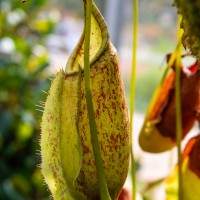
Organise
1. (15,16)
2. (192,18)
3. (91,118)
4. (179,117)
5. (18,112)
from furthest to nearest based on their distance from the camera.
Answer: (15,16) → (18,112) → (179,117) → (91,118) → (192,18)

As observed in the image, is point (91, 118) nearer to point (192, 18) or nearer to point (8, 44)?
point (192, 18)

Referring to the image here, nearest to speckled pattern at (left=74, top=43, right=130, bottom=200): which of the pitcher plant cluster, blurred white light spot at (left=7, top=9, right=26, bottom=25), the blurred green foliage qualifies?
the pitcher plant cluster

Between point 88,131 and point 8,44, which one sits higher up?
point 8,44

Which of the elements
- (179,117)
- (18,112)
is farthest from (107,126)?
(18,112)

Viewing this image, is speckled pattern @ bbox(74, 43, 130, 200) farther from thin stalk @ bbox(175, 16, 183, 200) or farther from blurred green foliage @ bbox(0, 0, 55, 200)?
blurred green foliage @ bbox(0, 0, 55, 200)

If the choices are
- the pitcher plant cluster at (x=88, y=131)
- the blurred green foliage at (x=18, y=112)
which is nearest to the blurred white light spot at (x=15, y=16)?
the blurred green foliage at (x=18, y=112)

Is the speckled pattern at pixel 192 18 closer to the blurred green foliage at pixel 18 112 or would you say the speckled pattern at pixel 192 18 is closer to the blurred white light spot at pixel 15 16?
the blurred green foliage at pixel 18 112

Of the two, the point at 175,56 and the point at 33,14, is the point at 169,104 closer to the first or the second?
the point at 175,56
